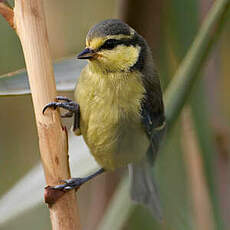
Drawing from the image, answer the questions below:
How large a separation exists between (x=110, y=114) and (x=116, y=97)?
0.04m

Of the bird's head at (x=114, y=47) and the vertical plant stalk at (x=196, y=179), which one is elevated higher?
the bird's head at (x=114, y=47)

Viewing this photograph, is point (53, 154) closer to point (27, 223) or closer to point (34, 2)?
point (34, 2)

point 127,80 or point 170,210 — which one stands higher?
point 127,80

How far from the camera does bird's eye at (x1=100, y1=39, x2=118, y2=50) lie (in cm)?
109

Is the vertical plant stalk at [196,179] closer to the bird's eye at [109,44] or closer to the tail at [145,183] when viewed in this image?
the tail at [145,183]

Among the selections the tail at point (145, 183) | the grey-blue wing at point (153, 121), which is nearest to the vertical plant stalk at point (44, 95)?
the grey-blue wing at point (153, 121)

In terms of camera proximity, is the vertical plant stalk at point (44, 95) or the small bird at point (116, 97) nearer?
the vertical plant stalk at point (44, 95)

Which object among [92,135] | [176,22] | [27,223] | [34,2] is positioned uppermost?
[34,2]

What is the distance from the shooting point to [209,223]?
1305 mm

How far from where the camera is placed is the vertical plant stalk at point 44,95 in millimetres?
807

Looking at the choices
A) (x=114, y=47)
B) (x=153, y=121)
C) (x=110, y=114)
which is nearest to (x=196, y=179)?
(x=153, y=121)

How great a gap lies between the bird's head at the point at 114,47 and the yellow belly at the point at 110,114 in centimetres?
4

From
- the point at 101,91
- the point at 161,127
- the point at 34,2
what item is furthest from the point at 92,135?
the point at 34,2

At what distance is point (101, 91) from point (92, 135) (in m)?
0.12
